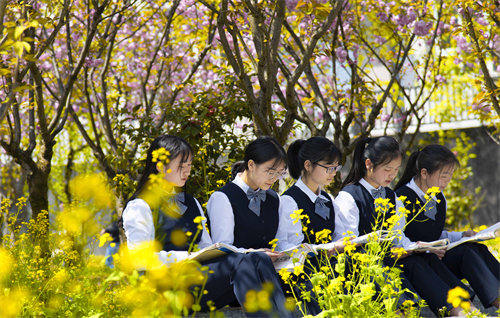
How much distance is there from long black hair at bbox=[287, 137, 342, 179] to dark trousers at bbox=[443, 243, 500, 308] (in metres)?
0.94

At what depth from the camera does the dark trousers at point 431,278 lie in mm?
3621

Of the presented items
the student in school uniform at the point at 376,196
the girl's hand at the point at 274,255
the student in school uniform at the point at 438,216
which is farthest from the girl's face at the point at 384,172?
the girl's hand at the point at 274,255

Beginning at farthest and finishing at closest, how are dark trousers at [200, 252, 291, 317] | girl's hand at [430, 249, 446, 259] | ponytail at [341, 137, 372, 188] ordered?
ponytail at [341, 137, 372, 188] < girl's hand at [430, 249, 446, 259] < dark trousers at [200, 252, 291, 317]

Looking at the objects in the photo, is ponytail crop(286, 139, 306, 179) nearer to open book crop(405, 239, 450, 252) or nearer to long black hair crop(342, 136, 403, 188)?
long black hair crop(342, 136, 403, 188)

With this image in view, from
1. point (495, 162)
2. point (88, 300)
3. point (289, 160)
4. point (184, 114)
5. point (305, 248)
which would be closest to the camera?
point (88, 300)

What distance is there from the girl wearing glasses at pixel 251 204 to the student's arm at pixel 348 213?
48cm

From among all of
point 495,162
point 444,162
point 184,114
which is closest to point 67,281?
point 184,114

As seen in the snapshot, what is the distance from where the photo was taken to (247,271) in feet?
10.0

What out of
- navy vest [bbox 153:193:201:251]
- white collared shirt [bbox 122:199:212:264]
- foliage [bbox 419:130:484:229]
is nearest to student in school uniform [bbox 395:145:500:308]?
navy vest [bbox 153:193:201:251]

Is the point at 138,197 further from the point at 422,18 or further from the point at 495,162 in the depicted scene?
the point at 495,162

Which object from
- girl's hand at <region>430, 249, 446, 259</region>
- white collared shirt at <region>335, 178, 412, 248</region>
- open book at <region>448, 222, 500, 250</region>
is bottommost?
girl's hand at <region>430, 249, 446, 259</region>

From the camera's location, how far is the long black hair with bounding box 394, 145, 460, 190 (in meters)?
4.24

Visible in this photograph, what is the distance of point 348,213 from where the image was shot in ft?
13.2

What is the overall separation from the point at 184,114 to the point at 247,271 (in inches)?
88.0
